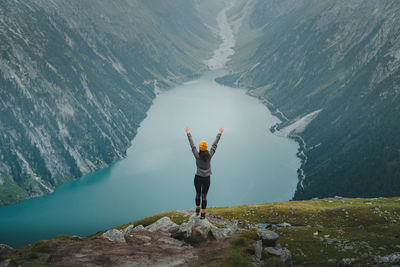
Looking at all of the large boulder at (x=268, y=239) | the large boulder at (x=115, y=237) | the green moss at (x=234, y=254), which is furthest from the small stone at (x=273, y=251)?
the large boulder at (x=115, y=237)

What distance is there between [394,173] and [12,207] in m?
200

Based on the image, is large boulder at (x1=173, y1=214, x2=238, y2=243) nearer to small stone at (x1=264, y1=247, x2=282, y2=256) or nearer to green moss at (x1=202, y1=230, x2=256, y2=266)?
green moss at (x1=202, y1=230, x2=256, y2=266)

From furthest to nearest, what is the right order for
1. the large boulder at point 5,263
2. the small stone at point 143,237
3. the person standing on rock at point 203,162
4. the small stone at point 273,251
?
the small stone at point 143,237, the small stone at point 273,251, the large boulder at point 5,263, the person standing on rock at point 203,162

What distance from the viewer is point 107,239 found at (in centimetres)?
3475

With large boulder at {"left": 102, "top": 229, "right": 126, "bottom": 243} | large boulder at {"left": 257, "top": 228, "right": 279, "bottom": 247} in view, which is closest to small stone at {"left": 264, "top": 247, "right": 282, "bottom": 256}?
large boulder at {"left": 257, "top": 228, "right": 279, "bottom": 247}

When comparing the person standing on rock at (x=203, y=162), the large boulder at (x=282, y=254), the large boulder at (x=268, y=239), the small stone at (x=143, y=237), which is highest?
the person standing on rock at (x=203, y=162)

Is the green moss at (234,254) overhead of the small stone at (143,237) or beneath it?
beneath

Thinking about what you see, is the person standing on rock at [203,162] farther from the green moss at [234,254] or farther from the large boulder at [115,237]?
the large boulder at [115,237]

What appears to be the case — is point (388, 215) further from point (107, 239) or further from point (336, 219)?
point (107, 239)

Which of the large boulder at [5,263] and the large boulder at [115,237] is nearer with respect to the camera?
the large boulder at [5,263]

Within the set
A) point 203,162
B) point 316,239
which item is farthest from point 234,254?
point 316,239

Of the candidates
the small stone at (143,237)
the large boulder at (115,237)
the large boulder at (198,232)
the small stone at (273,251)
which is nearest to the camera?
the small stone at (273,251)

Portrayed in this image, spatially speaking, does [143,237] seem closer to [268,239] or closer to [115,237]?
[115,237]

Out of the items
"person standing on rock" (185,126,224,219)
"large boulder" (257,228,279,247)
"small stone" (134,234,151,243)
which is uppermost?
"person standing on rock" (185,126,224,219)
